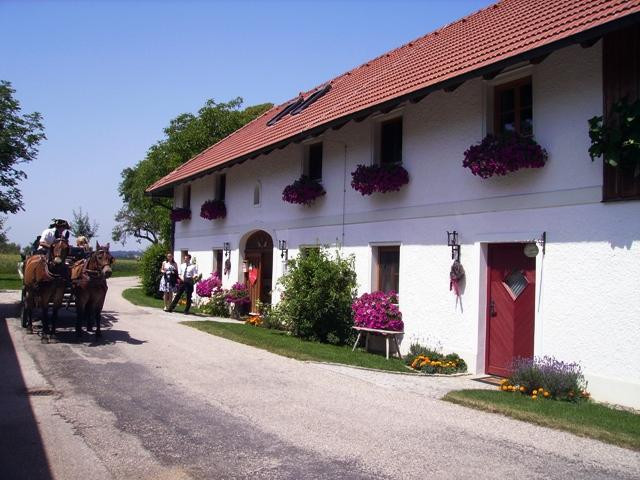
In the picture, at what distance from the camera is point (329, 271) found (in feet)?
43.2

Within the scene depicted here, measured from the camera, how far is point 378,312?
11898 mm

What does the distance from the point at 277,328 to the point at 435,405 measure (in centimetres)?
810

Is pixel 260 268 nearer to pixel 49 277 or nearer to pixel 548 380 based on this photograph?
pixel 49 277

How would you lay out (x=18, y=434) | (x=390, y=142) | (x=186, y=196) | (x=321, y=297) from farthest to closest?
(x=186, y=196) → (x=390, y=142) → (x=321, y=297) → (x=18, y=434)

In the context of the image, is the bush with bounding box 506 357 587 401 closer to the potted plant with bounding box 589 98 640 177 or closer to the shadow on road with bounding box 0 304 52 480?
the potted plant with bounding box 589 98 640 177

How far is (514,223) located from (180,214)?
54.5 ft

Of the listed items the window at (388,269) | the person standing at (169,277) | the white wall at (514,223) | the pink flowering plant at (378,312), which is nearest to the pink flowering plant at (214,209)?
the person standing at (169,277)

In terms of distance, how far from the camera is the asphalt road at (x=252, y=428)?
5.11 metres

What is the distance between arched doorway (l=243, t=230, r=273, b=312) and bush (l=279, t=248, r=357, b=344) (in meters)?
4.43

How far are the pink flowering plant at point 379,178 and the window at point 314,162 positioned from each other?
9.35 ft

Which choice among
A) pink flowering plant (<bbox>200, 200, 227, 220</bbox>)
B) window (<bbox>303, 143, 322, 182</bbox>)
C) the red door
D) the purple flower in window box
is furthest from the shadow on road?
the purple flower in window box

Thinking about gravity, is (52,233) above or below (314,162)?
below

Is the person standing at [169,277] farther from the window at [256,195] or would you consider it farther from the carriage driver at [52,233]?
the carriage driver at [52,233]

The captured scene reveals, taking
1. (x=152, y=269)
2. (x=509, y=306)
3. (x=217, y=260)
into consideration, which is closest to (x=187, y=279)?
(x=217, y=260)
